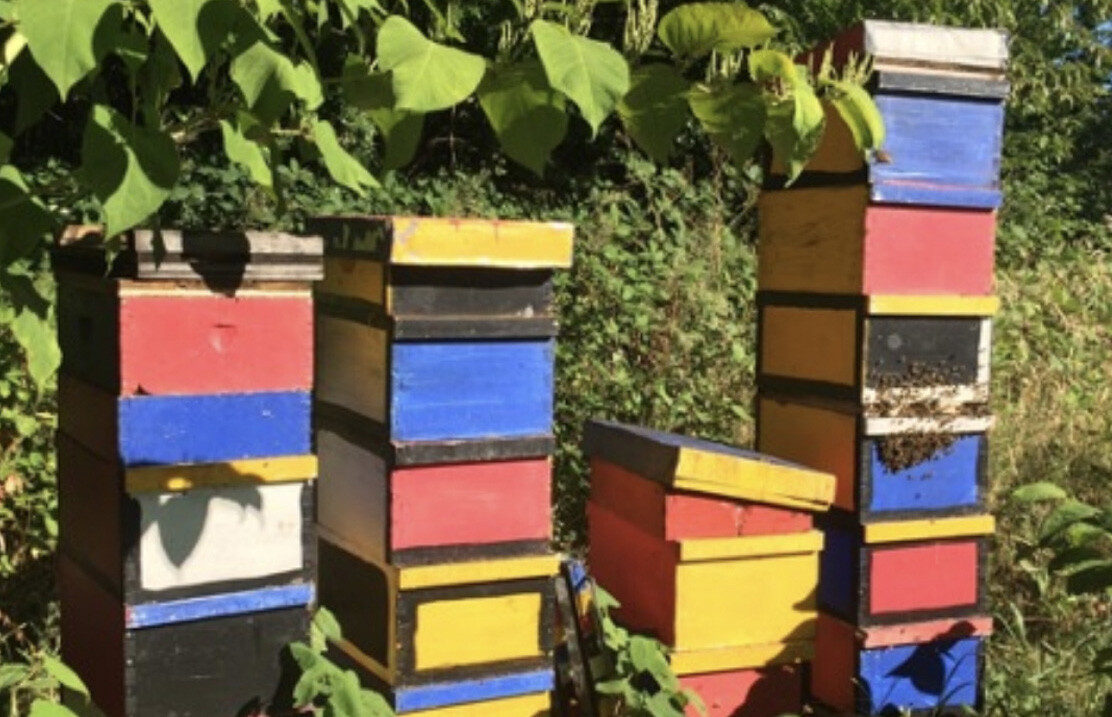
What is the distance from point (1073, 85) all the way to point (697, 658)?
8.48 metres

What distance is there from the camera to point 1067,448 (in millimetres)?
5473

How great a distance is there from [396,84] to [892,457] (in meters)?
2.43

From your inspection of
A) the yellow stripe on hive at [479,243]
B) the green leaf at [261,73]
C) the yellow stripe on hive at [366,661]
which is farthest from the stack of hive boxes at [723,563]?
the green leaf at [261,73]

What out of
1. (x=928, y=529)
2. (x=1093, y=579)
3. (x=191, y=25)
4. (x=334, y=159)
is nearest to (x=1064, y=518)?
(x=1093, y=579)

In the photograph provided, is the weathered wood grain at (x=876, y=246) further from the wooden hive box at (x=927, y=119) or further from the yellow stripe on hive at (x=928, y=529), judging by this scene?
the yellow stripe on hive at (x=928, y=529)

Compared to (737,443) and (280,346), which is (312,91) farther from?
(737,443)

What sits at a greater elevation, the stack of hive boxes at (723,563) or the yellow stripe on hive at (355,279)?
the yellow stripe on hive at (355,279)

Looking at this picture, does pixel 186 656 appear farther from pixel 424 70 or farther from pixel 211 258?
pixel 424 70

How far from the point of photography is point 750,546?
10.1 feet

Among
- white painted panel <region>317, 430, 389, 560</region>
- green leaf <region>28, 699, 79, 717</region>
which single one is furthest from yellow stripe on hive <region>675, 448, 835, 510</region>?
green leaf <region>28, 699, 79, 717</region>

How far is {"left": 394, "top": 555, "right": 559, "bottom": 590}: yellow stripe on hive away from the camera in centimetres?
279

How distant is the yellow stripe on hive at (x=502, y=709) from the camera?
9.23 ft

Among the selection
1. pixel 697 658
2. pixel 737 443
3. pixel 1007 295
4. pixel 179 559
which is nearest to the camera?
pixel 179 559

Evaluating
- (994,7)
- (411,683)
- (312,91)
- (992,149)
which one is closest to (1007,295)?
(994,7)
